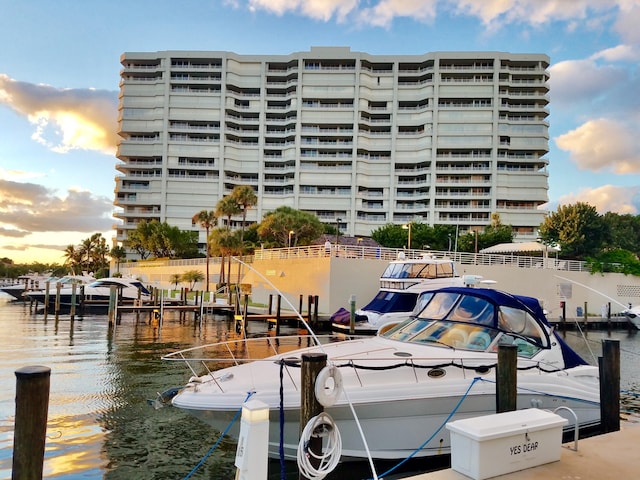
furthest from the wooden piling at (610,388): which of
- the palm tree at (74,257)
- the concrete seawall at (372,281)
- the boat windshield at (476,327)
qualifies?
the palm tree at (74,257)

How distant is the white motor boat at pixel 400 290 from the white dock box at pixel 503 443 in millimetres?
18119

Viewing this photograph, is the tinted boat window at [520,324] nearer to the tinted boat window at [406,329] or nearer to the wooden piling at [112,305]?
the tinted boat window at [406,329]

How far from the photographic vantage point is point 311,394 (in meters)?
5.16

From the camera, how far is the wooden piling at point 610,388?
7777 millimetres

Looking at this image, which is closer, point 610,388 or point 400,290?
point 610,388

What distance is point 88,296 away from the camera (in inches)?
1487

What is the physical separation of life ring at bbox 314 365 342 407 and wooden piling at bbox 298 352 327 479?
44 millimetres

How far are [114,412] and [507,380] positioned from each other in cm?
773

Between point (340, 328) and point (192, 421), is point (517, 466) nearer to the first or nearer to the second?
point (192, 421)

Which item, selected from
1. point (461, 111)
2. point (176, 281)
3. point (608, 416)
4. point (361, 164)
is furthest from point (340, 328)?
point (461, 111)

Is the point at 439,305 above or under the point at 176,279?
above

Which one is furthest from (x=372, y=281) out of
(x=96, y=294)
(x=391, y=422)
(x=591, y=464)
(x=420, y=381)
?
(x=591, y=464)

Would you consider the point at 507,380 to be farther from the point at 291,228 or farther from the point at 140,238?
the point at 140,238

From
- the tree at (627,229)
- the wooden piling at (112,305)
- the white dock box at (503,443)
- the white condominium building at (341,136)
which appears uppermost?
the white condominium building at (341,136)
